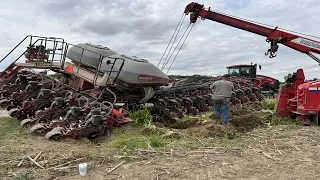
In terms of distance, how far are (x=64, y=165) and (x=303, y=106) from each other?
7189 millimetres

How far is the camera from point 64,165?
588 cm

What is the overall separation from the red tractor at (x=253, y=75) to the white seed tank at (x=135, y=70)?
43.2ft

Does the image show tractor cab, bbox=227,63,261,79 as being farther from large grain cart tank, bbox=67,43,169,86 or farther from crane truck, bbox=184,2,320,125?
large grain cart tank, bbox=67,43,169,86

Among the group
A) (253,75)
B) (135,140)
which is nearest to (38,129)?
(135,140)

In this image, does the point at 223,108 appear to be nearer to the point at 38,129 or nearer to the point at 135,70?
the point at 135,70

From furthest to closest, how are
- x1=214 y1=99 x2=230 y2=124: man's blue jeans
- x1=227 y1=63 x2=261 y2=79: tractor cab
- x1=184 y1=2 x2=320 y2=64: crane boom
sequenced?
x1=227 y1=63 x2=261 y2=79: tractor cab, x1=184 y1=2 x2=320 y2=64: crane boom, x1=214 y1=99 x2=230 y2=124: man's blue jeans

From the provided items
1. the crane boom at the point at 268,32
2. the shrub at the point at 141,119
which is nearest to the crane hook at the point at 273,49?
the crane boom at the point at 268,32

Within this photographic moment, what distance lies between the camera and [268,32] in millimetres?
15359

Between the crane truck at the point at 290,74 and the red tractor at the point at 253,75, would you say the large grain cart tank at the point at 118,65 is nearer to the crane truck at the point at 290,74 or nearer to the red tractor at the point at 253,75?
the crane truck at the point at 290,74

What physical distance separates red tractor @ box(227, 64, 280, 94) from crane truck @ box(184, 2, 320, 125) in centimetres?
812

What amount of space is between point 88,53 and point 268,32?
768 cm

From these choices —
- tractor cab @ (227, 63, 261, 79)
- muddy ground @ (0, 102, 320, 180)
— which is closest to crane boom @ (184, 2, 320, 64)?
muddy ground @ (0, 102, 320, 180)

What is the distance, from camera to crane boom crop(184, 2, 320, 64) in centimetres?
1412

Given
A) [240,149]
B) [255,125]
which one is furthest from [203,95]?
[240,149]
